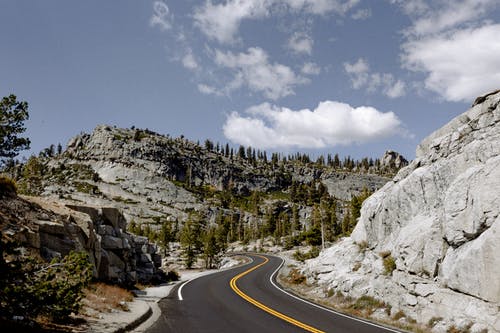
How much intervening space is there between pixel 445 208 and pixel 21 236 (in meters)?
20.3

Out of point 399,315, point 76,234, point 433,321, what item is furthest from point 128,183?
point 433,321

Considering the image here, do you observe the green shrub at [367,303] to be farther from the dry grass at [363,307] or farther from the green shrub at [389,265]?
the green shrub at [389,265]

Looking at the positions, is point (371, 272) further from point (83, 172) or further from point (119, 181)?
point (83, 172)

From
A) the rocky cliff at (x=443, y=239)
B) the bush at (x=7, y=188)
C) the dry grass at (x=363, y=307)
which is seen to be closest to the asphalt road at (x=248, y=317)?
the dry grass at (x=363, y=307)

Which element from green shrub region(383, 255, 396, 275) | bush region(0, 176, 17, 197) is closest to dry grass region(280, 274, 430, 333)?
green shrub region(383, 255, 396, 275)

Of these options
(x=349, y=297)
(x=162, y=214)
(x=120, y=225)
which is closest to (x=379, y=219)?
(x=349, y=297)

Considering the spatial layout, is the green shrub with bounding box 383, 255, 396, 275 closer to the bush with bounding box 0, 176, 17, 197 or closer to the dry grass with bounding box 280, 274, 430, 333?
the dry grass with bounding box 280, 274, 430, 333

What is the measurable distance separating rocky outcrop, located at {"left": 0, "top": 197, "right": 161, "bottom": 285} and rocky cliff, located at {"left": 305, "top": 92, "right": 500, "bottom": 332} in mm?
15367

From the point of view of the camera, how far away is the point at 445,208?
17516 mm

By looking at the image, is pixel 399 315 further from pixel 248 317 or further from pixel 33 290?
pixel 33 290

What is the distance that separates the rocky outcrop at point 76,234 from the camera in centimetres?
1536

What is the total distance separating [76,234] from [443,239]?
19.8m

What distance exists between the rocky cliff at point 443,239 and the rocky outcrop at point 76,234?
50.4ft

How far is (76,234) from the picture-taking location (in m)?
19.2
